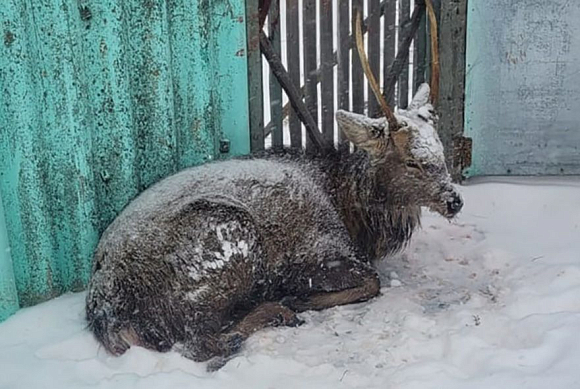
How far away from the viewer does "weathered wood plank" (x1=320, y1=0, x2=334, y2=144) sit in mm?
5160

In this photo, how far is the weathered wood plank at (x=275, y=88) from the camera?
5012 mm

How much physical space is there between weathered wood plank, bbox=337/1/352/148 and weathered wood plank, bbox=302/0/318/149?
0.17m

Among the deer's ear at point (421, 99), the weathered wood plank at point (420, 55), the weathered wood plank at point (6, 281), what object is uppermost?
the weathered wood plank at point (420, 55)

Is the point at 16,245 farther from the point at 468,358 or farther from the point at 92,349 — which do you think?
the point at 468,358

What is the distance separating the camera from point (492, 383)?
335cm

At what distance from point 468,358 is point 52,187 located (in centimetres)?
234

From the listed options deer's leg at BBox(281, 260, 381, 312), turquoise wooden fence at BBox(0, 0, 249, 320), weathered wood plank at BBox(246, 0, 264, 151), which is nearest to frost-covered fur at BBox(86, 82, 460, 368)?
deer's leg at BBox(281, 260, 381, 312)

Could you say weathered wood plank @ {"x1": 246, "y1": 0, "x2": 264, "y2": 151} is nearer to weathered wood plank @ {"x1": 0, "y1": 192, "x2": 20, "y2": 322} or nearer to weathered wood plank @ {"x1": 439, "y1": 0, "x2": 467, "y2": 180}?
weathered wood plank @ {"x1": 439, "y1": 0, "x2": 467, "y2": 180}

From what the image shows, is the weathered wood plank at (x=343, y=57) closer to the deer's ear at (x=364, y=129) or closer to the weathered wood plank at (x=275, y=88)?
the weathered wood plank at (x=275, y=88)

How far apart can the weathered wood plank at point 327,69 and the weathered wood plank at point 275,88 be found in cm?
31

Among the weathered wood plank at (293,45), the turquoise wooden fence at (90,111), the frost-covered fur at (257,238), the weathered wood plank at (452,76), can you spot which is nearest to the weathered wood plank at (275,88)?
the weathered wood plank at (293,45)

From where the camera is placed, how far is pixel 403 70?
544cm

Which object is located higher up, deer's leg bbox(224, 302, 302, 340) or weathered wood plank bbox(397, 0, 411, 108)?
weathered wood plank bbox(397, 0, 411, 108)

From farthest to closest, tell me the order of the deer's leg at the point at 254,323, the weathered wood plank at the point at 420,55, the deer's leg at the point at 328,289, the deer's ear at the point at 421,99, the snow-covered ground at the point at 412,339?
the weathered wood plank at the point at 420,55
the deer's ear at the point at 421,99
the deer's leg at the point at 328,289
the deer's leg at the point at 254,323
the snow-covered ground at the point at 412,339
